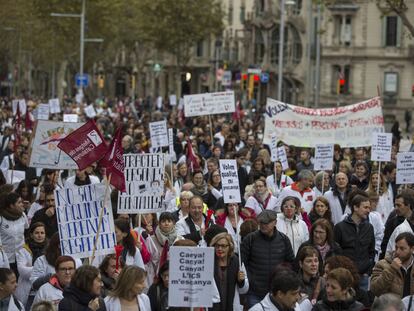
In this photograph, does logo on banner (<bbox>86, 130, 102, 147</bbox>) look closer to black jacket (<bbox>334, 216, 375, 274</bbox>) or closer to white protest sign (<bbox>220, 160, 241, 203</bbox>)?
white protest sign (<bbox>220, 160, 241, 203</bbox>)

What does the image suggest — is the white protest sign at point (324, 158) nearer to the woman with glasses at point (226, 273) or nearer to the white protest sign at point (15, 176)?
the white protest sign at point (15, 176)

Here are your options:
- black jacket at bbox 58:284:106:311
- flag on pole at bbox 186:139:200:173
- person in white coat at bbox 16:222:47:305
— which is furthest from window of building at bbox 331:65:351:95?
black jacket at bbox 58:284:106:311

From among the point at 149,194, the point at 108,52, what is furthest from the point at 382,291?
the point at 108,52

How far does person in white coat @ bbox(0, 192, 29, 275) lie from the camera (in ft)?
41.9

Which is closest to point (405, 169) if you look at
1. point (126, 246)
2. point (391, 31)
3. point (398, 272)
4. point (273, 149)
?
point (273, 149)

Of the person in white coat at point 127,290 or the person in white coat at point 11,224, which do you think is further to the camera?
the person in white coat at point 11,224

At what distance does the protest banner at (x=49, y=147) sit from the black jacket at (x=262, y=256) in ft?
18.0

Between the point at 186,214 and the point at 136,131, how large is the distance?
16076 millimetres

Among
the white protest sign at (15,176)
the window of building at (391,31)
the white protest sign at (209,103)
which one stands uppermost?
the window of building at (391,31)

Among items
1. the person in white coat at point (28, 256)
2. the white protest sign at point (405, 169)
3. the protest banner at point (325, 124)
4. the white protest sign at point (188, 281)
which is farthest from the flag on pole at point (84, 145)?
the protest banner at point (325, 124)

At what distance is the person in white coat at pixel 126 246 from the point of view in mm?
12008

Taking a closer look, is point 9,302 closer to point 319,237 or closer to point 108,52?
point 319,237

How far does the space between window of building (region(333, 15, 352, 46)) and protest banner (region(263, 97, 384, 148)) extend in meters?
46.6

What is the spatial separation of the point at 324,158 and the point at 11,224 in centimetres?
828
